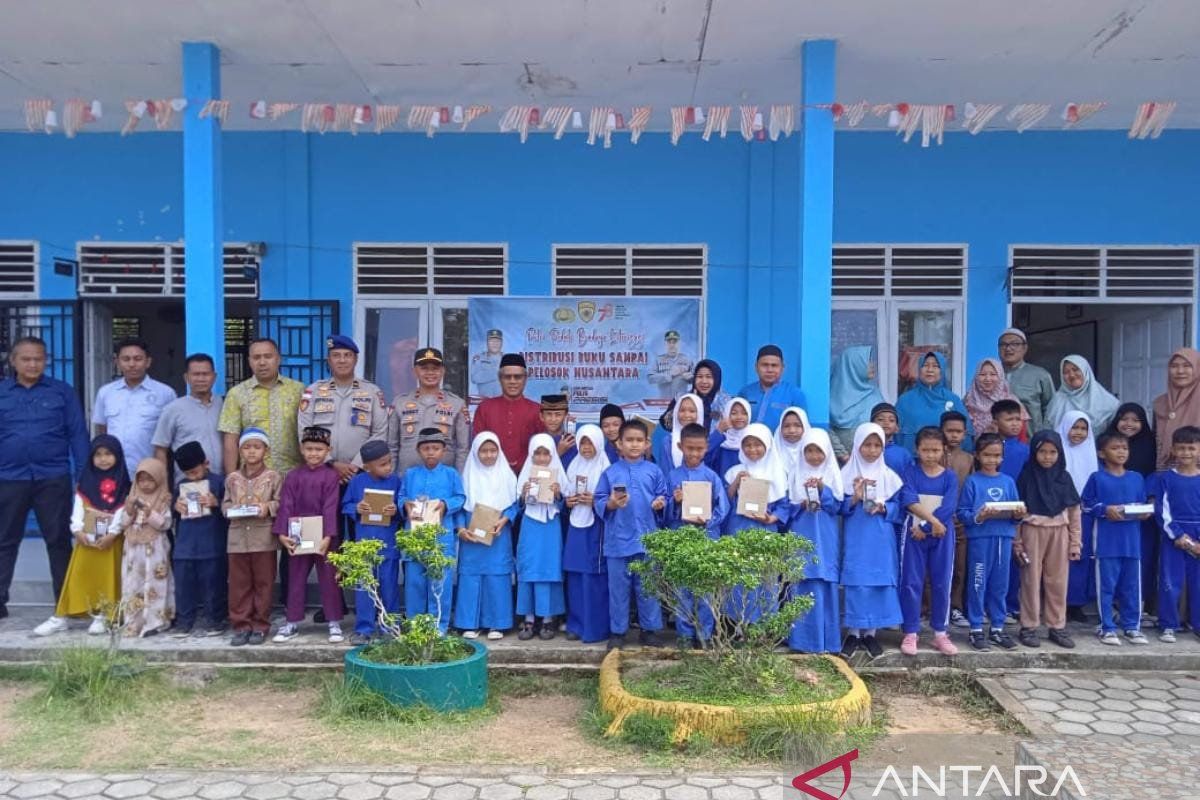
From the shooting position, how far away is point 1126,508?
17.1 feet

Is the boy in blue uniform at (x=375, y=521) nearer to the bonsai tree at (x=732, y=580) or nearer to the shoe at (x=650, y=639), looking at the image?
the shoe at (x=650, y=639)

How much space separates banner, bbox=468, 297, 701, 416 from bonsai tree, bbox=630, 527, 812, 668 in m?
3.01

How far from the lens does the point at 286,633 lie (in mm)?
5184

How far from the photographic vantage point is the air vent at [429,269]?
749 cm

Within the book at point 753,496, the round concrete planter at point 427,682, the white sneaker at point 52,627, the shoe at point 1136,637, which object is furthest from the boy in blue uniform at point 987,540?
the white sneaker at point 52,627

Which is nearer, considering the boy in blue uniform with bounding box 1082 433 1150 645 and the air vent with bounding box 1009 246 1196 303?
the boy in blue uniform with bounding box 1082 433 1150 645

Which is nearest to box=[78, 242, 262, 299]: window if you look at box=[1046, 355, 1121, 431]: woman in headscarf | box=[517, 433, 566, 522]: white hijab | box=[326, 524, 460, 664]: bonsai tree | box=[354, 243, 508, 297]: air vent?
box=[354, 243, 508, 297]: air vent

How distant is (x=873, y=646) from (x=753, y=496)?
1.06 metres

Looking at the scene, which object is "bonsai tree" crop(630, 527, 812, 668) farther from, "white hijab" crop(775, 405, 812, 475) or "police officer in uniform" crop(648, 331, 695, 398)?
"police officer in uniform" crop(648, 331, 695, 398)

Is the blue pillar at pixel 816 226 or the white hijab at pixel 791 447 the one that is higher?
the blue pillar at pixel 816 226

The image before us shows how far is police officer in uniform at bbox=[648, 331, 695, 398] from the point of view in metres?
7.32

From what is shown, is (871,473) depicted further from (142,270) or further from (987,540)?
(142,270)

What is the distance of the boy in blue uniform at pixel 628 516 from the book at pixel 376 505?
3.79ft

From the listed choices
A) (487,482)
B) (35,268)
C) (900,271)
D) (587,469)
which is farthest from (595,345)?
(35,268)
